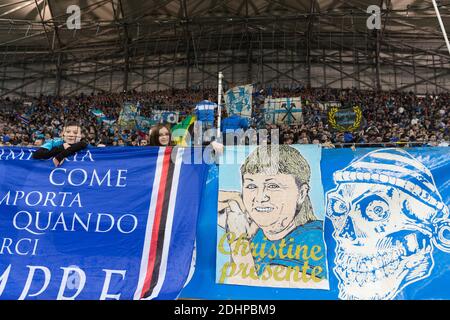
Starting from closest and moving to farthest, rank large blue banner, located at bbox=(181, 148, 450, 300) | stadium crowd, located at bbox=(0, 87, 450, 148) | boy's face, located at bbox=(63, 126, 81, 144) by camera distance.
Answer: large blue banner, located at bbox=(181, 148, 450, 300) < boy's face, located at bbox=(63, 126, 81, 144) < stadium crowd, located at bbox=(0, 87, 450, 148)

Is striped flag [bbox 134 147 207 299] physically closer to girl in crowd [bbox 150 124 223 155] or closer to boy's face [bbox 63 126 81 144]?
girl in crowd [bbox 150 124 223 155]

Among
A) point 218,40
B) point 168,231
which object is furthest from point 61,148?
point 218,40

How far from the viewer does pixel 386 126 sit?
15438 mm

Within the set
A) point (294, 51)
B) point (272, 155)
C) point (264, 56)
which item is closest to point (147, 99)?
point (264, 56)

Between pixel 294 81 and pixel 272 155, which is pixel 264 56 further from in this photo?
pixel 272 155

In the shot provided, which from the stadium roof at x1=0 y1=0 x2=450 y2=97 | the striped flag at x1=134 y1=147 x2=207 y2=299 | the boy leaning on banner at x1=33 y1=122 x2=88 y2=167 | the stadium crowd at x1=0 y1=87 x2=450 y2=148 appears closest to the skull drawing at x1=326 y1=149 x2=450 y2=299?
the striped flag at x1=134 y1=147 x2=207 y2=299

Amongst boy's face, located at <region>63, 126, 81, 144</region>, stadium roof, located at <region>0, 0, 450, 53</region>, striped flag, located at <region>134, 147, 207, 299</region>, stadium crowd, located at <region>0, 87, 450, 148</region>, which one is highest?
stadium roof, located at <region>0, 0, 450, 53</region>

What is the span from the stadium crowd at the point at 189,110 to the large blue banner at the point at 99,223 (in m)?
8.84

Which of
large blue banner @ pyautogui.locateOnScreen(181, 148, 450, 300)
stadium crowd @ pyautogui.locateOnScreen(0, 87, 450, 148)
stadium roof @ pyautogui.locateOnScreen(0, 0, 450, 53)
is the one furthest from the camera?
stadium roof @ pyautogui.locateOnScreen(0, 0, 450, 53)

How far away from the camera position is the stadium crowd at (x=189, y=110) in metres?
14.5

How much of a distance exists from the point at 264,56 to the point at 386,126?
9.78 metres

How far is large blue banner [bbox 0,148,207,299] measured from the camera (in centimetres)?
321

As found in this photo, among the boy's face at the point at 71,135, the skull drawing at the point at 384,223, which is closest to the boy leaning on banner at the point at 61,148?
the boy's face at the point at 71,135

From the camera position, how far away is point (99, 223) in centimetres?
349
